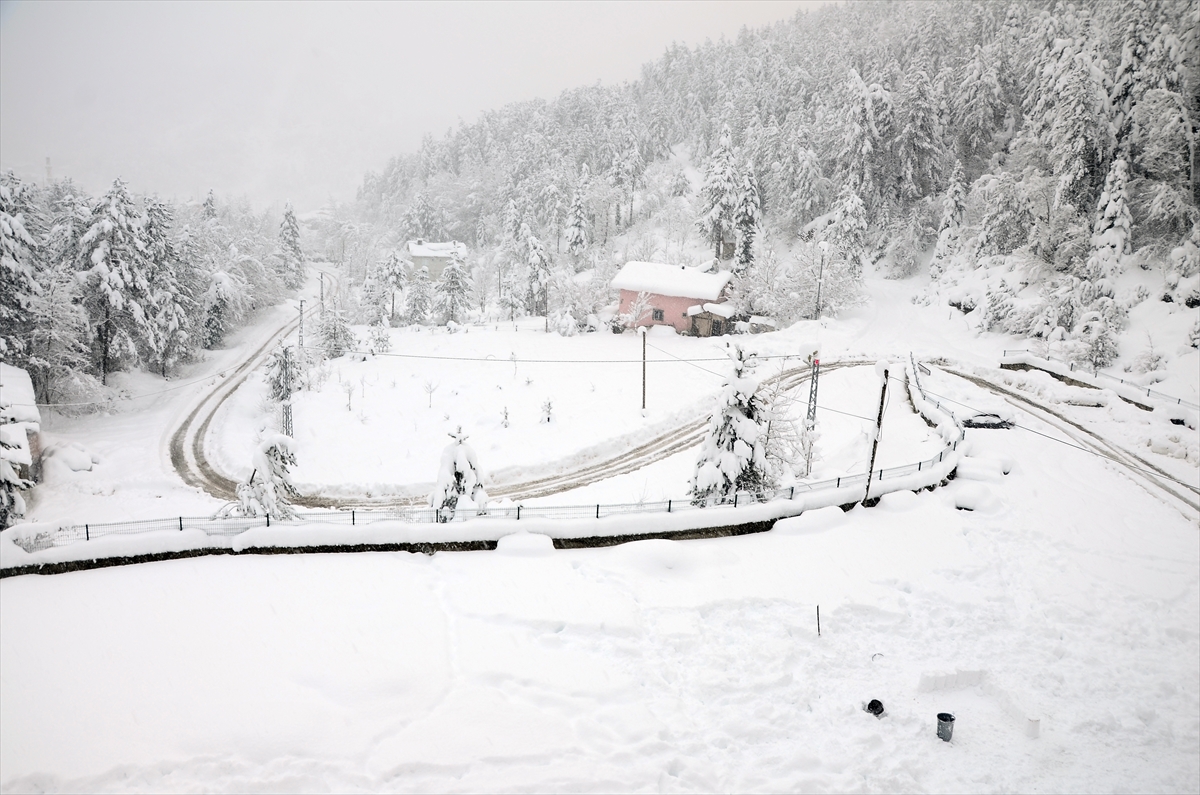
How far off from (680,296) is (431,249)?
46.2 meters

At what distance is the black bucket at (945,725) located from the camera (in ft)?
33.5

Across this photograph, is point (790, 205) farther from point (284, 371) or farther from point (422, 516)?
point (422, 516)

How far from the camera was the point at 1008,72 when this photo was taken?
59781 mm

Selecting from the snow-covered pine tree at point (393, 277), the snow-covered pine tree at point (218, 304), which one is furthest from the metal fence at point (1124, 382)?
the snow-covered pine tree at point (218, 304)

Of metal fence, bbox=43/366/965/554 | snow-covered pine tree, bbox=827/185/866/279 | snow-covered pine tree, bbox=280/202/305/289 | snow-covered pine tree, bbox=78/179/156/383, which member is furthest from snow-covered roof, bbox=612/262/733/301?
snow-covered pine tree, bbox=280/202/305/289

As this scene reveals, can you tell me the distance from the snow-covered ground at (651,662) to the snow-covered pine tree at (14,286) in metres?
27.8

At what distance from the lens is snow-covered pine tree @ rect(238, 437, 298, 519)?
62.3 ft

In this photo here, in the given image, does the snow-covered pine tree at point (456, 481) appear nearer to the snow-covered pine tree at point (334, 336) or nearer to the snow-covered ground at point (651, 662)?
the snow-covered ground at point (651, 662)

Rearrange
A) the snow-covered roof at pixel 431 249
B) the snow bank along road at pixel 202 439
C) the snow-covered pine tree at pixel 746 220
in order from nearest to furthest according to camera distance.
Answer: the snow bank along road at pixel 202 439, the snow-covered pine tree at pixel 746 220, the snow-covered roof at pixel 431 249

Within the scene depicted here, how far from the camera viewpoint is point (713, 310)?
5188 centimetres

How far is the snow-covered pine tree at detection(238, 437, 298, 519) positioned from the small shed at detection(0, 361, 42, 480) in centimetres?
991

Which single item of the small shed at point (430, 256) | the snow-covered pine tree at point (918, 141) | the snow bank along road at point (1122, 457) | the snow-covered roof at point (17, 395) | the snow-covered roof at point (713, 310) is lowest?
the snow bank along road at point (1122, 457)

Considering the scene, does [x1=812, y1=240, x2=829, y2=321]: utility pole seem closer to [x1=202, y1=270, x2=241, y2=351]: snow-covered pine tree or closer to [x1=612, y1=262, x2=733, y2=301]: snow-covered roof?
[x1=612, y1=262, x2=733, y2=301]: snow-covered roof

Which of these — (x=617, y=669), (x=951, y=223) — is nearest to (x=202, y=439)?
(x=617, y=669)
